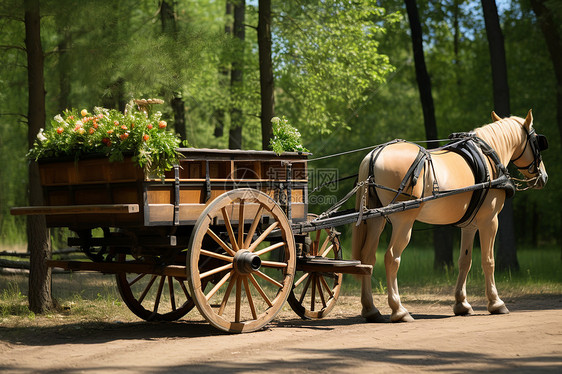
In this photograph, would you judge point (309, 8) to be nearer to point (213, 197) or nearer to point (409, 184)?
point (409, 184)

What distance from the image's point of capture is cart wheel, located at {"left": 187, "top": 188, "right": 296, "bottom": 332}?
6742mm

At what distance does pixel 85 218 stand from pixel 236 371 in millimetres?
2665

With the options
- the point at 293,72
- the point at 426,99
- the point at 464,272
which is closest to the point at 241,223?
the point at 464,272

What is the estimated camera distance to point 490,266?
9.12 metres

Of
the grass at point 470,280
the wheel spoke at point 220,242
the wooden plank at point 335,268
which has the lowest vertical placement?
the grass at point 470,280

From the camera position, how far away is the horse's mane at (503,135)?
31.0 feet

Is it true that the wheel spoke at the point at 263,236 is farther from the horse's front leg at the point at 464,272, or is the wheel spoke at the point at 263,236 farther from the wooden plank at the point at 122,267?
the horse's front leg at the point at 464,272

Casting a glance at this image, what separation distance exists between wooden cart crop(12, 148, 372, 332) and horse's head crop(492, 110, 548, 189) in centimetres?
352

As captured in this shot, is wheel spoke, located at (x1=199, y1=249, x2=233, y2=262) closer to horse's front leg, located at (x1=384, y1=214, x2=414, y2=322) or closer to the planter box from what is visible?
the planter box

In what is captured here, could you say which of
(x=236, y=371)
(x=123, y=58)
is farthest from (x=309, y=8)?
(x=236, y=371)

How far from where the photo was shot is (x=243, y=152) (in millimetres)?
7430

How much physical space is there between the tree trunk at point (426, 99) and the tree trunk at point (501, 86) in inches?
55.5

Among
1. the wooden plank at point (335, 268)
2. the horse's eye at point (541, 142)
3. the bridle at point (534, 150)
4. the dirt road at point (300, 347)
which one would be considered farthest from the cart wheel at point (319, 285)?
the horse's eye at point (541, 142)

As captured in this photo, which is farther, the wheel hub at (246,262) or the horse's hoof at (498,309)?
the horse's hoof at (498,309)
